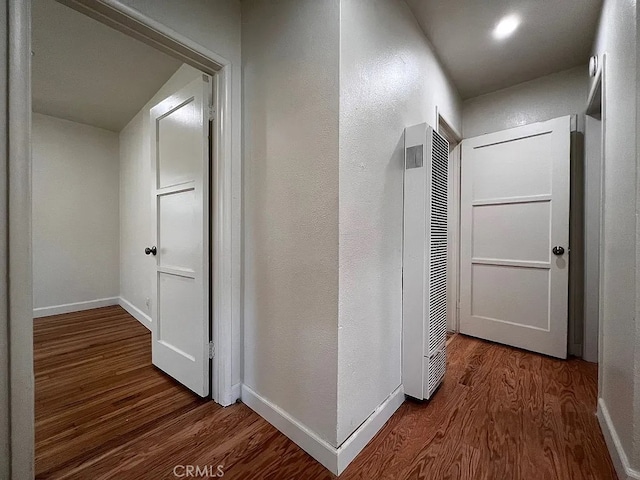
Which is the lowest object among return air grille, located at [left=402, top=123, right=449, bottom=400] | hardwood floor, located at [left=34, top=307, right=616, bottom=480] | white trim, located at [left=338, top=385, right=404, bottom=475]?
hardwood floor, located at [left=34, top=307, right=616, bottom=480]

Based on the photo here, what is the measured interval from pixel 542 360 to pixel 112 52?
4.31m

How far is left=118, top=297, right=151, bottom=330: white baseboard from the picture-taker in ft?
9.71

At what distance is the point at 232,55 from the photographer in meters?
1.57

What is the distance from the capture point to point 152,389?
1.76 metres

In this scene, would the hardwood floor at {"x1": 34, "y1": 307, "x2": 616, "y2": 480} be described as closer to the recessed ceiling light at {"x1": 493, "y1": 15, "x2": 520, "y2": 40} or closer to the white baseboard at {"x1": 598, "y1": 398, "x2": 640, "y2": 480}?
the white baseboard at {"x1": 598, "y1": 398, "x2": 640, "y2": 480}

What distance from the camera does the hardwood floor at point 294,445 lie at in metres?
1.15

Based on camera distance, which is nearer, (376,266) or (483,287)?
(376,266)

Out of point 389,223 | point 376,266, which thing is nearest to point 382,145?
point 389,223

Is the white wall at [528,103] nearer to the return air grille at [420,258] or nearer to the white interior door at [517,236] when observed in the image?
the white interior door at [517,236]

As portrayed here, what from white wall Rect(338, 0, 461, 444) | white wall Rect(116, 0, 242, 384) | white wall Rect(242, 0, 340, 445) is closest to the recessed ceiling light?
white wall Rect(338, 0, 461, 444)

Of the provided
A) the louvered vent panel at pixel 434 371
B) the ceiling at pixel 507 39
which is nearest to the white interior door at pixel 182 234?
the louvered vent panel at pixel 434 371

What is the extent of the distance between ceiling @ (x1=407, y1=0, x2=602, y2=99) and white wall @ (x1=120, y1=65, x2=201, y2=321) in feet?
7.96

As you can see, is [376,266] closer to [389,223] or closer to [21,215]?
[389,223]

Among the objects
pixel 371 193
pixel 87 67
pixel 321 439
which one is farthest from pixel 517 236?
pixel 87 67
